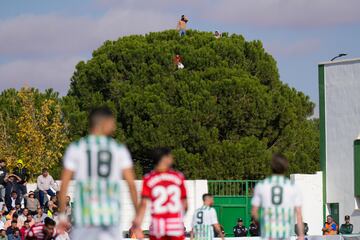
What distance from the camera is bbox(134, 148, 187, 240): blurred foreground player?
15.3 metres

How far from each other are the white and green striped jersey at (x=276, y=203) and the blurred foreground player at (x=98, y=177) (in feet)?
12.5

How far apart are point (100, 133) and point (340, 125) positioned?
3755cm

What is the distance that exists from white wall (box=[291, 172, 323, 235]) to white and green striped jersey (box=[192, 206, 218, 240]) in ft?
73.1

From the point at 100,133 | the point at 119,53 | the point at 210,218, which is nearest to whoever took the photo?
the point at 100,133

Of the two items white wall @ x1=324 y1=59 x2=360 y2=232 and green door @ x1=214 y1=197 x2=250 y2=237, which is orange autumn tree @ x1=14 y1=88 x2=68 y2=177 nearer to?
green door @ x1=214 y1=197 x2=250 y2=237

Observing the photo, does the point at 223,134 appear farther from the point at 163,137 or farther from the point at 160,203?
the point at 160,203

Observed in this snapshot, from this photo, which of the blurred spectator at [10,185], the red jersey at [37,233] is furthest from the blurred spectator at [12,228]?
the red jersey at [37,233]

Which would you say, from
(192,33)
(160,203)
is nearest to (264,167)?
(192,33)

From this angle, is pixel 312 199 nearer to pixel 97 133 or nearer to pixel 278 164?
pixel 278 164

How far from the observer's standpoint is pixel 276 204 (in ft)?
51.0

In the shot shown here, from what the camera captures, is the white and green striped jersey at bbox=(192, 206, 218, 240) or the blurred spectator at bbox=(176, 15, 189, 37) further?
the blurred spectator at bbox=(176, 15, 189, 37)

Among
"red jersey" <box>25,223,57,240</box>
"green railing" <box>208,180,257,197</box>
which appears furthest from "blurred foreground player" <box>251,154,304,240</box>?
"green railing" <box>208,180,257,197</box>

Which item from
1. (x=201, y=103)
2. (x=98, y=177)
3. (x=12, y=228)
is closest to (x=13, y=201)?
(x=12, y=228)

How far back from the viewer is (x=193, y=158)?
205 feet
